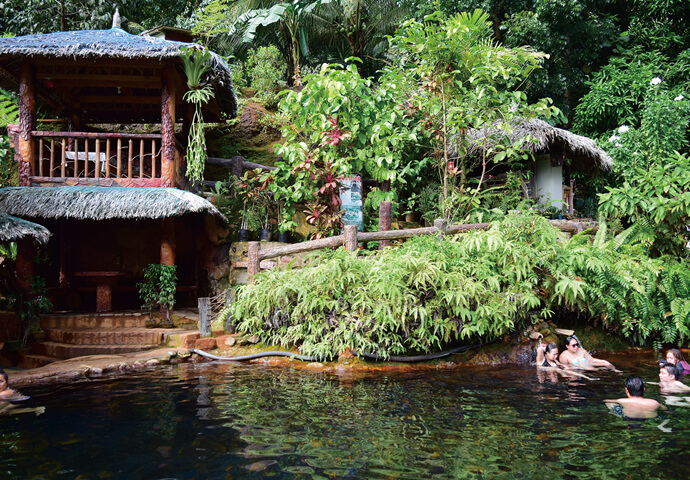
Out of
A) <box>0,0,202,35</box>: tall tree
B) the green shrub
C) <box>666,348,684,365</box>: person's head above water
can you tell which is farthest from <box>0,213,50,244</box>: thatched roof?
<box>0,0,202,35</box>: tall tree

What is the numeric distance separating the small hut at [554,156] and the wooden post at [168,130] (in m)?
6.75

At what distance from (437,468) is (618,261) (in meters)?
6.32

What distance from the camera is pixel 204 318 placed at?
28.3 ft

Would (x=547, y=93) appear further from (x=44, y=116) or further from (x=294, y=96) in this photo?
(x=44, y=116)

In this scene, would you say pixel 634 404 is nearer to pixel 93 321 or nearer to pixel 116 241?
pixel 93 321

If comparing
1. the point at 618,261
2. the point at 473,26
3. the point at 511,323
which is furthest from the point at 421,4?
the point at 511,323

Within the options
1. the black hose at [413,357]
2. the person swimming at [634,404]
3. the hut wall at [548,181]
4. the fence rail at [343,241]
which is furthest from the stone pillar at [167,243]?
the hut wall at [548,181]

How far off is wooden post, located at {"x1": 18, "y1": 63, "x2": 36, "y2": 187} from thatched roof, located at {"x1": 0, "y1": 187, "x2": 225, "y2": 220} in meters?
0.48

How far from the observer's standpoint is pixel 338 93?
33.4 ft

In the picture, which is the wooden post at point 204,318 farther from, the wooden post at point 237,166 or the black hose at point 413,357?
the wooden post at point 237,166

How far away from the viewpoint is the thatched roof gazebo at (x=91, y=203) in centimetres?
862

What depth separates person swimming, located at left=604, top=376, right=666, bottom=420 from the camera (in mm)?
5012

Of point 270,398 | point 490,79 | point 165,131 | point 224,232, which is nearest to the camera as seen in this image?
point 270,398

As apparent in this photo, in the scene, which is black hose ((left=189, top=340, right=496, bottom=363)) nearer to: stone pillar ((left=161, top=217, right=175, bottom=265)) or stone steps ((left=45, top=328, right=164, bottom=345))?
stone steps ((left=45, top=328, right=164, bottom=345))
